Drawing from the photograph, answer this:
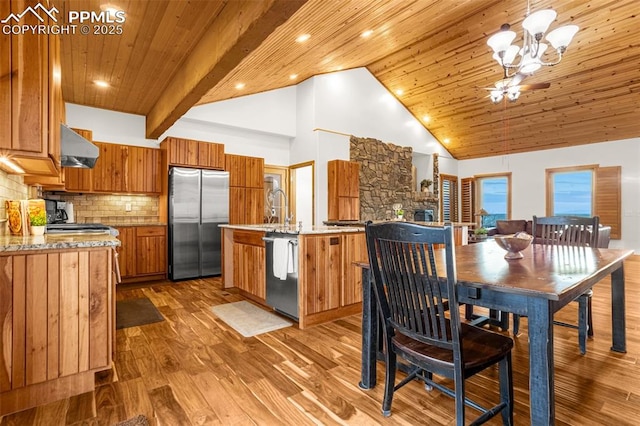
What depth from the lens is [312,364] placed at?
7.59 feet

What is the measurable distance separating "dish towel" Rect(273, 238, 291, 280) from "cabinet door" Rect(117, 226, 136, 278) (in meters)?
2.90

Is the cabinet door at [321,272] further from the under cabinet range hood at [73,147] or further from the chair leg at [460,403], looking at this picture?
the under cabinet range hood at [73,147]

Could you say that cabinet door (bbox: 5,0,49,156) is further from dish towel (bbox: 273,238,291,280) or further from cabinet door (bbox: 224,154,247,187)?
cabinet door (bbox: 224,154,247,187)

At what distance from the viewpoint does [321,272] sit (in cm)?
313

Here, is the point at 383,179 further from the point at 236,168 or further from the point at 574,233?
the point at 574,233

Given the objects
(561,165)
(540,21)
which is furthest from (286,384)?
(561,165)

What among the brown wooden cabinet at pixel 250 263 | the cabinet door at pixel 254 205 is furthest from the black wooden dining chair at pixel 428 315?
the cabinet door at pixel 254 205

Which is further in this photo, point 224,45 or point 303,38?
point 303,38

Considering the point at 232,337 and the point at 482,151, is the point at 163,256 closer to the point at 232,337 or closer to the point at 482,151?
the point at 232,337

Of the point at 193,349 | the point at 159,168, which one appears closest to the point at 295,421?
the point at 193,349

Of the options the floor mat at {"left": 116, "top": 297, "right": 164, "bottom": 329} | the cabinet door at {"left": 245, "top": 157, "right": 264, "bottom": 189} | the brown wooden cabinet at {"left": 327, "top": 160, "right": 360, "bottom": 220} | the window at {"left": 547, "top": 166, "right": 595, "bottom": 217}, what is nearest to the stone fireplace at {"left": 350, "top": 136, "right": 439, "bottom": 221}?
the brown wooden cabinet at {"left": 327, "top": 160, "right": 360, "bottom": 220}

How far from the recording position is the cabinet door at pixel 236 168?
5.93 metres

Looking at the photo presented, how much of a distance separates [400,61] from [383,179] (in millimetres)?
2573

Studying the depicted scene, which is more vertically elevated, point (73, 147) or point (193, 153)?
point (193, 153)
